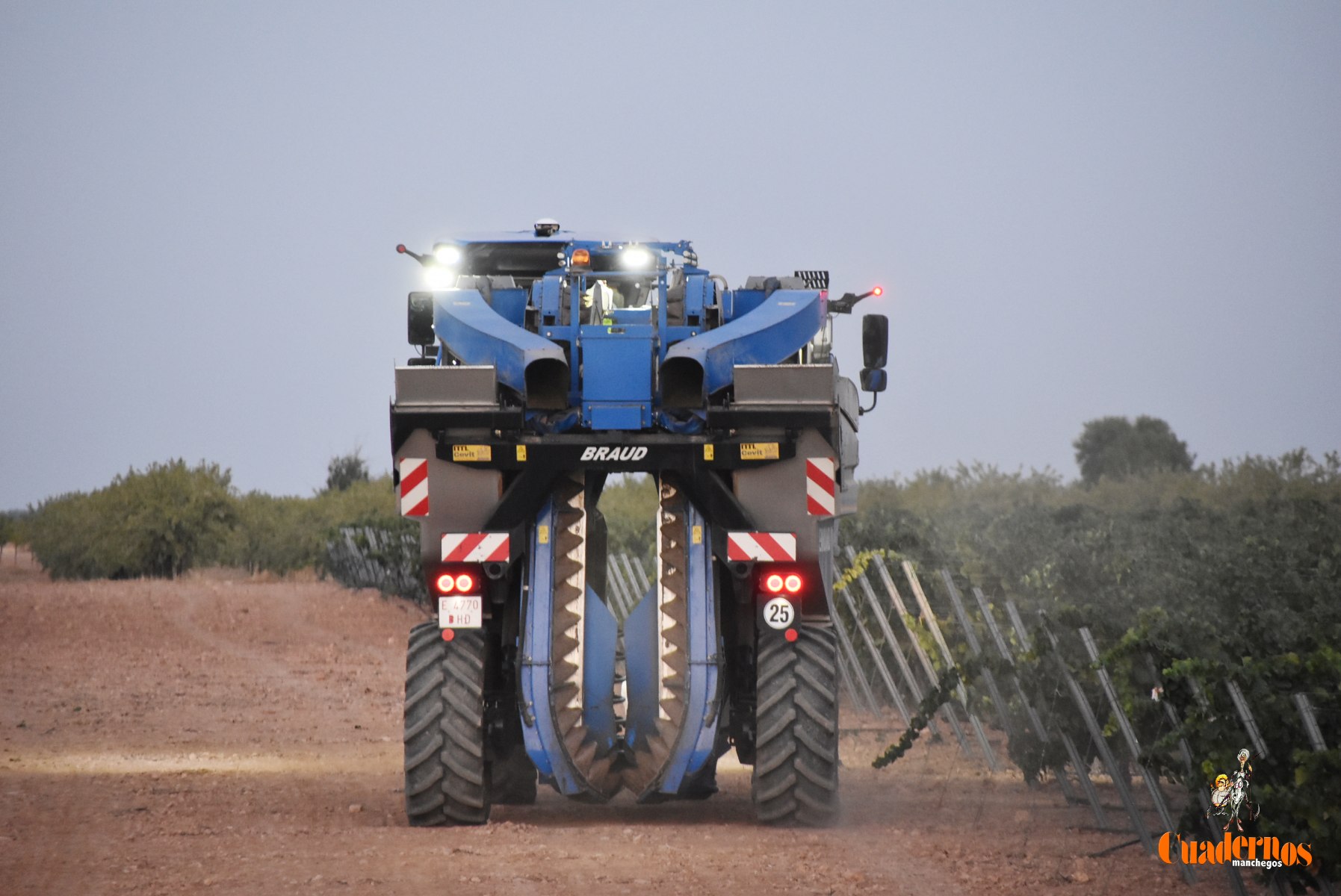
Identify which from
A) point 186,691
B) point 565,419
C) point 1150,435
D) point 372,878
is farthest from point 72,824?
point 1150,435

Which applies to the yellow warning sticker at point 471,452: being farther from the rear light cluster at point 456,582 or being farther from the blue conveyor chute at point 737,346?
the blue conveyor chute at point 737,346

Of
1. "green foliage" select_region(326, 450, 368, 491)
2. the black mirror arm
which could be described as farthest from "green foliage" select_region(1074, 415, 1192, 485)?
the black mirror arm

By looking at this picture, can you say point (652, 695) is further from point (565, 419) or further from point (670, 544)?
point (565, 419)

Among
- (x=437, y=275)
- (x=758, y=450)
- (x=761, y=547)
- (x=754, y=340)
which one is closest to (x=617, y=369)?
(x=754, y=340)

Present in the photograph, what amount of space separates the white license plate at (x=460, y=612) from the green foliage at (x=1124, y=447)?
66901 mm

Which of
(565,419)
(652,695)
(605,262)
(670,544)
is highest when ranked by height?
(605,262)

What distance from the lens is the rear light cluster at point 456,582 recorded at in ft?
35.3

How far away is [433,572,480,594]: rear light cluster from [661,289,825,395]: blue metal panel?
1.76m

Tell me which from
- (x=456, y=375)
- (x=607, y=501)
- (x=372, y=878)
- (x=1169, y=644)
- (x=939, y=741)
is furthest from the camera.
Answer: (x=607, y=501)

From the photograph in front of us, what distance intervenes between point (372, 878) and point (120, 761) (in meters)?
7.65

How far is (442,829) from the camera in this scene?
35.4ft

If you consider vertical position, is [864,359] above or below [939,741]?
above

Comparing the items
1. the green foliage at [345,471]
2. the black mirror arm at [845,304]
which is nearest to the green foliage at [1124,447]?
the green foliage at [345,471]

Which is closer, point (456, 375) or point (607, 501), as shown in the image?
point (456, 375)
